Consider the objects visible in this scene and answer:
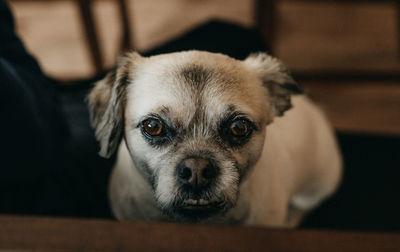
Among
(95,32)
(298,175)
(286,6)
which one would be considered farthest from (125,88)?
(286,6)

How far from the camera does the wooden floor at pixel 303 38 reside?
6.36 feet

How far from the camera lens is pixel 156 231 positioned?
0.55 m

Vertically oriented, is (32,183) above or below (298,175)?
above

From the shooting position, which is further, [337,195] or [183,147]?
[337,195]

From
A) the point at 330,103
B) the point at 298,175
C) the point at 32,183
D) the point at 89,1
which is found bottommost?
the point at 330,103

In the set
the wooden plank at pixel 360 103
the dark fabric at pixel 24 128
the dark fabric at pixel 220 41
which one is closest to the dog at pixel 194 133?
the dark fabric at pixel 24 128

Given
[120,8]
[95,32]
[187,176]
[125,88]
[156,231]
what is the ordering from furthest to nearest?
[120,8] < [95,32] < [125,88] < [187,176] < [156,231]

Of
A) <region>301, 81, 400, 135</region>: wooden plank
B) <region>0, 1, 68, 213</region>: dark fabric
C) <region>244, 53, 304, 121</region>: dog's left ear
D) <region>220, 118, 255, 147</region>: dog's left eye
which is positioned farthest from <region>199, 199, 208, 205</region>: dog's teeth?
<region>301, 81, 400, 135</region>: wooden plank

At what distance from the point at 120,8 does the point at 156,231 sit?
5.29 ft

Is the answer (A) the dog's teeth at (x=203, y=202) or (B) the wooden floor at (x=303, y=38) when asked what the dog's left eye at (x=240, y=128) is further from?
(B) the wooden floor at (x=303, y=38)

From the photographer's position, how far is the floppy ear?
784 mm

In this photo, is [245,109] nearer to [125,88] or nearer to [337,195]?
[125,88]

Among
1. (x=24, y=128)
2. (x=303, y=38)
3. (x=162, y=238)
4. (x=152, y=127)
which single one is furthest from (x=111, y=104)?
(x=303, y=38)

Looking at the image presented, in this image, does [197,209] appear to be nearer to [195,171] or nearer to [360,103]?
[195,171]
